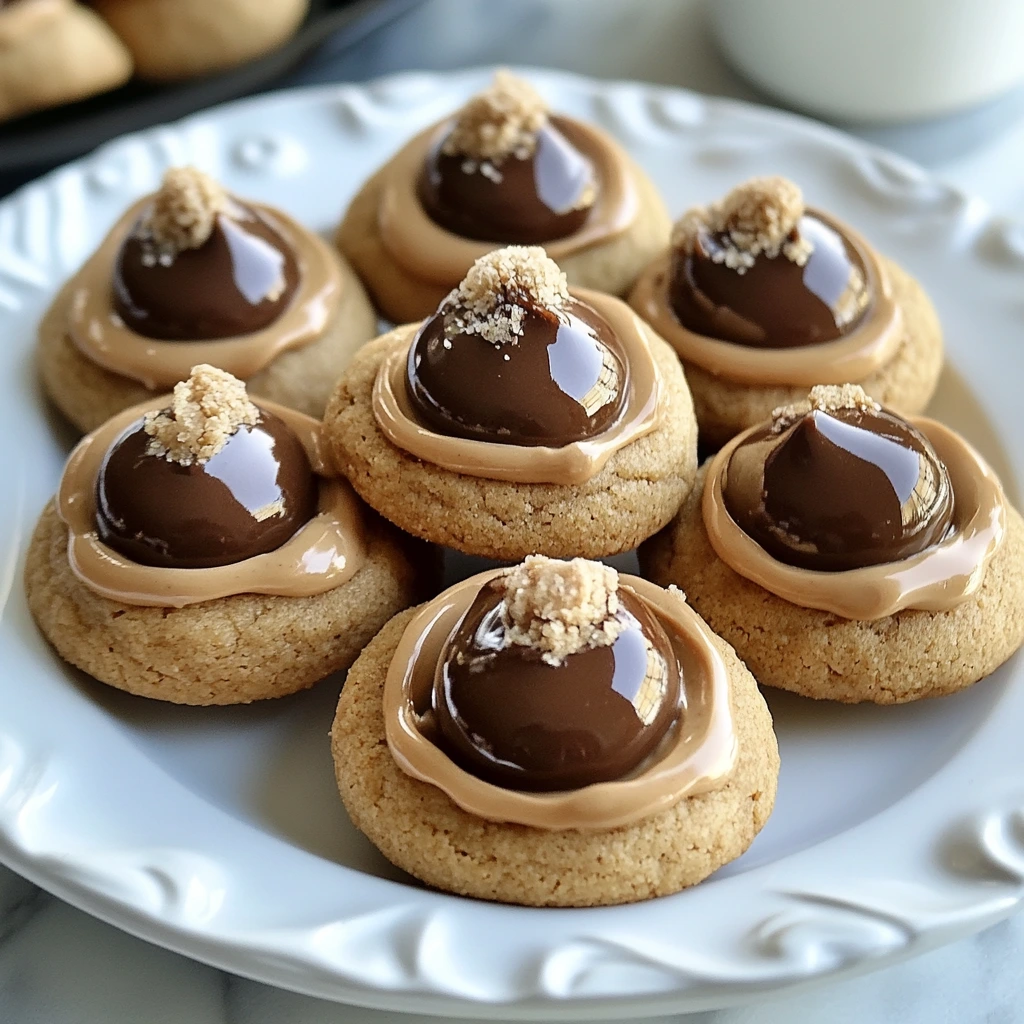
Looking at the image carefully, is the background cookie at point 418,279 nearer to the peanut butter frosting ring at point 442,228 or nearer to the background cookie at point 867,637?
the peanut butter frosting ring at point 442,228

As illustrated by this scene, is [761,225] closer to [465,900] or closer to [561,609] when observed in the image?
[561,609]

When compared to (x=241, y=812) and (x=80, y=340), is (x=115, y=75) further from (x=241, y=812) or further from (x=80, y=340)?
(x=241, y=812)

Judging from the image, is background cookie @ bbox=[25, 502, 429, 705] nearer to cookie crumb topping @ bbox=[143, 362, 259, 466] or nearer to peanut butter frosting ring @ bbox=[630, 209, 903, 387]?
cookie crumb topping @ bbox=[143, 362, 259, 466]

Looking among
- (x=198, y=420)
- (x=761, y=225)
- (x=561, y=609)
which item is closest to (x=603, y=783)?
(x=561, y=609)

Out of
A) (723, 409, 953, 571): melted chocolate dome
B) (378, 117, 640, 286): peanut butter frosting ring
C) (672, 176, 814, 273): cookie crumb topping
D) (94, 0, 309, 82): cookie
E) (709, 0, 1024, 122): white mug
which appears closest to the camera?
(723, 409, 953, 571): melted chocolate dome

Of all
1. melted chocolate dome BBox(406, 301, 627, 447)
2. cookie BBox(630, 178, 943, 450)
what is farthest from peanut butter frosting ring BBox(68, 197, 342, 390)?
cookie BBox(630, 178, 943, 450)

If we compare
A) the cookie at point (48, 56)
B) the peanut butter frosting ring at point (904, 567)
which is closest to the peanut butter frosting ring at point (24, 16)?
the cookie at point (48, 56)
